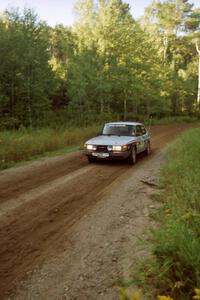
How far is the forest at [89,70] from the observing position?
75.0 ft

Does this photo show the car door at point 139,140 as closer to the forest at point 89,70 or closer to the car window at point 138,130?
the car window at point 138,130

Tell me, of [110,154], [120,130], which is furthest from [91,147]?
[120,130]

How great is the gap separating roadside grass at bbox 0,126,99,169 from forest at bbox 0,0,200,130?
2724mm

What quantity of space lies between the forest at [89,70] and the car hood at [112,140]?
7.54 m

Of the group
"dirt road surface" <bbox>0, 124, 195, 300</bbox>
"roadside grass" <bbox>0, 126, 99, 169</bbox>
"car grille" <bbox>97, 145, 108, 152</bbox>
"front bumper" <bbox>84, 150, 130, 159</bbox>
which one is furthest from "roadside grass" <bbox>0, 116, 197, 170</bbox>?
"car grille" <bbox>97, 145, 108, 152</bbox>

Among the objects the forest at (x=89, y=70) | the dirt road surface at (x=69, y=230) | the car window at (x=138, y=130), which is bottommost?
the dirt road surface at (x=69, y=230)

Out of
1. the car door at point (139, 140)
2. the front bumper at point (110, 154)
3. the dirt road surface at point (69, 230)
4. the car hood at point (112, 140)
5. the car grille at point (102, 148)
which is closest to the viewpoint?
the dirt road surface at point (69, 230)

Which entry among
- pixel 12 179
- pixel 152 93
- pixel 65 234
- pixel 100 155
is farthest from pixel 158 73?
pixel 65 234

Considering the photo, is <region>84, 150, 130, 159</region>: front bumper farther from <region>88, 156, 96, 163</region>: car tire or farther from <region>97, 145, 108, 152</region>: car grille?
<region>88, 156, 96, 163</region>: car tire

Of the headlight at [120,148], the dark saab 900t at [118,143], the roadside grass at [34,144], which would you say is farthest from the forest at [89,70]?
the headlight at [120,148]

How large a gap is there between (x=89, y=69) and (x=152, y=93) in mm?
10557

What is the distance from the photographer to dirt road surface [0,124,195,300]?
4020mm

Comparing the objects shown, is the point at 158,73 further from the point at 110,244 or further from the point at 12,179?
the point at 110,244

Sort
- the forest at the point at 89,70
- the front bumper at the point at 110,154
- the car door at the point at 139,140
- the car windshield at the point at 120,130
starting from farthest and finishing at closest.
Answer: the forest at the point at 89,70 → the car windshield at the point at 120,130 → the car door at the point at 139,140 → the front bumper at the point at 110,154
